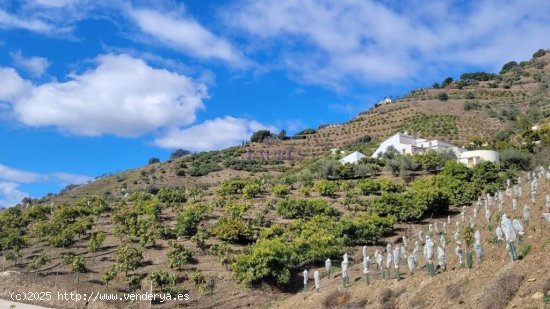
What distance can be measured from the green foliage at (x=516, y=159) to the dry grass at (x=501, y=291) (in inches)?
1342

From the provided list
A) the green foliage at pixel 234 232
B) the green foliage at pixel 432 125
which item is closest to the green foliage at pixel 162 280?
the green foliage at pixel 234 232

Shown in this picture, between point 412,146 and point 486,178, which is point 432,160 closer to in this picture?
point 486,178

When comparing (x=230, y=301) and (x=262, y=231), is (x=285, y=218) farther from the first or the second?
(x=230, y=301)

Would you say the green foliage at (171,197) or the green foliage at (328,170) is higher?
the green foliage at (328,170)

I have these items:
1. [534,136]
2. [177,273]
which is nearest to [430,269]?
[177,273]

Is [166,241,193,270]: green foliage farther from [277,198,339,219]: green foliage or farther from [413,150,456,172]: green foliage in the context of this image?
[413,150,456,172]: green foliage

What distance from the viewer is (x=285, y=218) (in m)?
30.1

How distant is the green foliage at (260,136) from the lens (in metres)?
86.6

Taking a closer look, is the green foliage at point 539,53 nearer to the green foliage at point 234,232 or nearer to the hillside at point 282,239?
the hillside at point 282,239

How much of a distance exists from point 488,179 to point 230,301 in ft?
77.4

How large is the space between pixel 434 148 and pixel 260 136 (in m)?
41.4

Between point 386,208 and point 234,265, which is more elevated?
point 386,208

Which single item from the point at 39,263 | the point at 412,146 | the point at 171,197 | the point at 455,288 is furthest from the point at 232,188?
the point at 455,288

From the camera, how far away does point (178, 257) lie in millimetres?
21375
